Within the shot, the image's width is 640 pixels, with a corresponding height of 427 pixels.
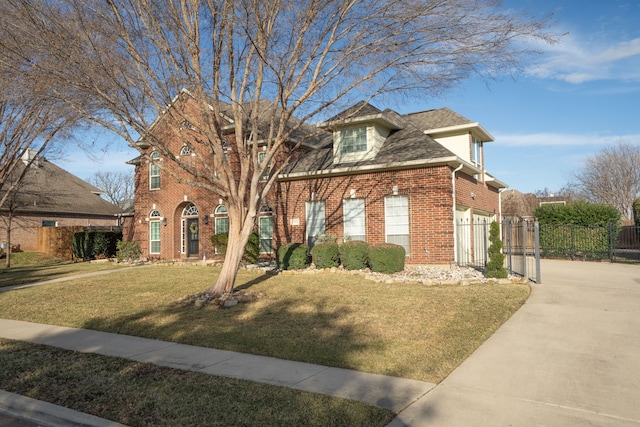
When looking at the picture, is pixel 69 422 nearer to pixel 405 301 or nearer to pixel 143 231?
pixel 405 301

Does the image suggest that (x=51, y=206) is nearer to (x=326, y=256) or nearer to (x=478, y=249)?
(x=326, y=256)

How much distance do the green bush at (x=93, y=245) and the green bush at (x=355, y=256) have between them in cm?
1569

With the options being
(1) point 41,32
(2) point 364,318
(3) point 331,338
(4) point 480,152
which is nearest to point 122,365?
(3) point 331,338

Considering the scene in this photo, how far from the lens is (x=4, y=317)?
388 inches

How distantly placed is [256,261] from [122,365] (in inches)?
459

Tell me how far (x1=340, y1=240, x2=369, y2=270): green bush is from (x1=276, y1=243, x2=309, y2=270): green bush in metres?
1.50

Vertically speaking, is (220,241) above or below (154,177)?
below

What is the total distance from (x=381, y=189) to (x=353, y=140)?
249 cm

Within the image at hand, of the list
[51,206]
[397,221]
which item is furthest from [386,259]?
[51,206]

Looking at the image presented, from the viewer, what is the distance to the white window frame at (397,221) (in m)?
15.8

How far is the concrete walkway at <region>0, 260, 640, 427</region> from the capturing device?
4292mm

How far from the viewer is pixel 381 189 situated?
16.2 meters

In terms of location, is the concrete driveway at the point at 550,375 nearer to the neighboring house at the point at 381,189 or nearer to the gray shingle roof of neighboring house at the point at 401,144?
the neighboring house at the point at 381,189

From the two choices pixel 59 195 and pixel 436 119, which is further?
pixel 59 195
